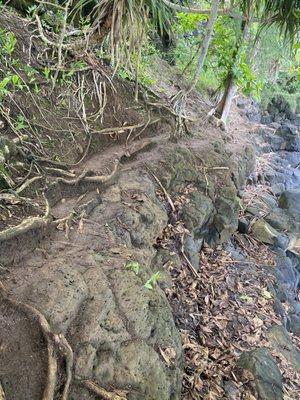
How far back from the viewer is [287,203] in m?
10.6

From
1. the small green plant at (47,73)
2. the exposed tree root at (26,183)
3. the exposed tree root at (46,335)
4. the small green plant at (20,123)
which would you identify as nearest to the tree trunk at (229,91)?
the small green plant at (47,73)

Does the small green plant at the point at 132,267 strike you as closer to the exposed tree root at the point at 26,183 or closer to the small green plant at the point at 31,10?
the exposed tree root at the point at 26,183

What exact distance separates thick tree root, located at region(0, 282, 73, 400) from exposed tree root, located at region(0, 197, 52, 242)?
1.58 feet

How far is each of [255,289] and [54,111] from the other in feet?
14.3

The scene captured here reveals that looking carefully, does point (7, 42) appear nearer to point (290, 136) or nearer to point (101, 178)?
point (101, 178)

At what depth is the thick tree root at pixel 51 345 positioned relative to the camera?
9.05 feet

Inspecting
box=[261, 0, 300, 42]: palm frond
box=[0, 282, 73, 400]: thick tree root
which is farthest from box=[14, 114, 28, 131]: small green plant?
box=[261, 0, 300, 42]: palm frond

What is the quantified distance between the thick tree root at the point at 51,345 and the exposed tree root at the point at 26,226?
483mm

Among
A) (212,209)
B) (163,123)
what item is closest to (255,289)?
(212,209)

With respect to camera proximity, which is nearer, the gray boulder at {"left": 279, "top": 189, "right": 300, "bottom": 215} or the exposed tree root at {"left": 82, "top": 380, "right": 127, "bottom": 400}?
the exposed tree root at {"left": 82, "top": 380, "right": 127, "bottom": 400}

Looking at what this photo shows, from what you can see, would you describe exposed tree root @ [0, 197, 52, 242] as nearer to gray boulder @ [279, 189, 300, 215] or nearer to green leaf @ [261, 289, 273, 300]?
green leaf @ [261, 289, 273, 300]

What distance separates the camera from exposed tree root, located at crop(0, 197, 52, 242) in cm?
342

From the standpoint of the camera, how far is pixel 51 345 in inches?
114

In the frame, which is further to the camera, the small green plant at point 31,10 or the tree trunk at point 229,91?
the tree trunk at point 229,91
